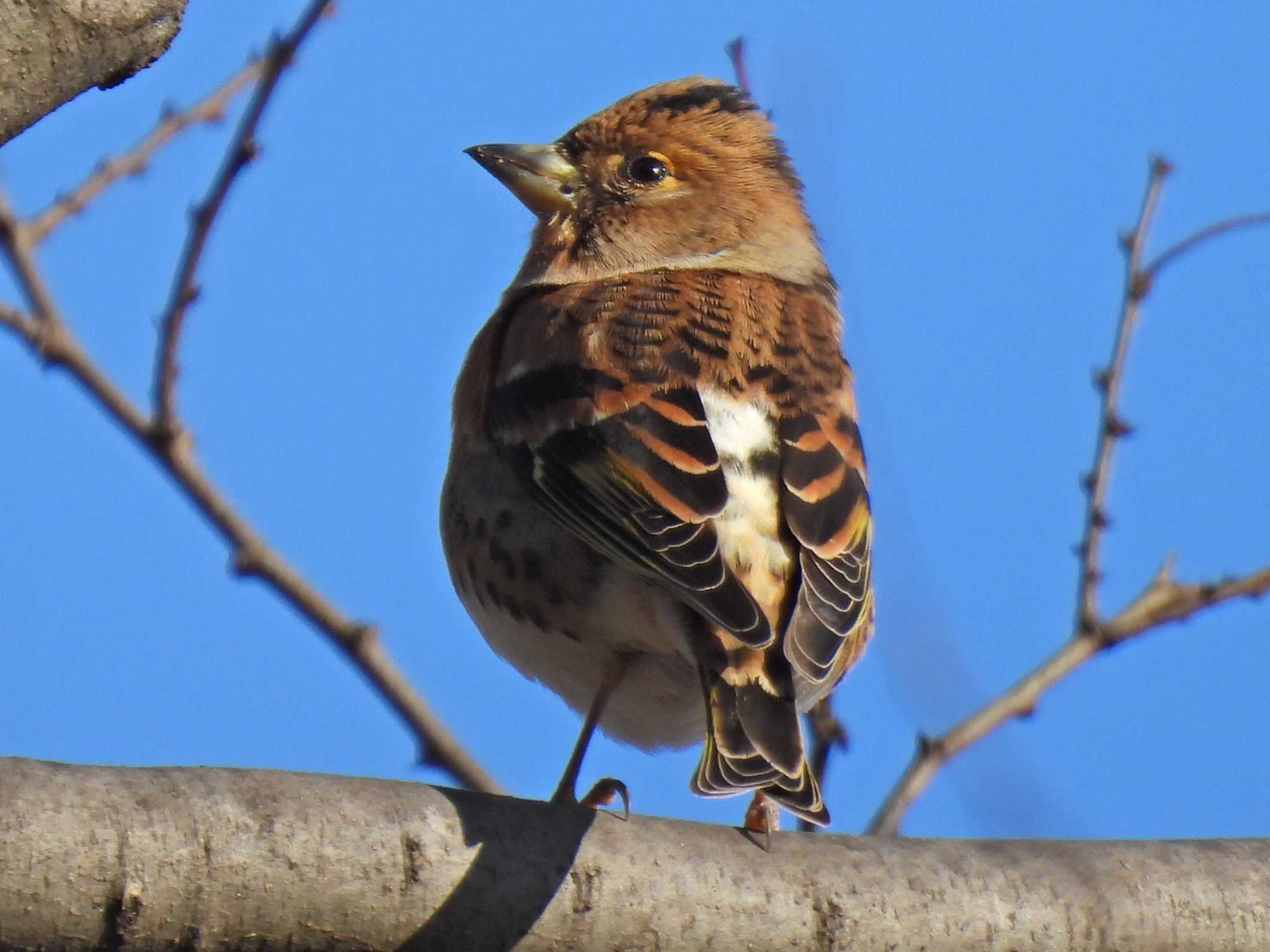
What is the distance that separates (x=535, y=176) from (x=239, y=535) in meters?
2.71

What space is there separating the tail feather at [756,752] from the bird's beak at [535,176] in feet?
8.81

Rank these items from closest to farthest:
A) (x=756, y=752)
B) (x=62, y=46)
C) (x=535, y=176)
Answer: (x=62, y=46) → (x=756, y=752) → (x=535, y=176)

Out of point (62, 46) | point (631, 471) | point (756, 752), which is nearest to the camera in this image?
point (62, 46)

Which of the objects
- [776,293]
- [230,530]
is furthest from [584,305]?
[230,530]

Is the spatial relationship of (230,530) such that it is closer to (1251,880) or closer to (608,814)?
(608,814)

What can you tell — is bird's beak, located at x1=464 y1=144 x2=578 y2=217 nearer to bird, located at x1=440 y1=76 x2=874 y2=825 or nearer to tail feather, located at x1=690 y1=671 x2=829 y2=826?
bird, located at x1=440 y1=76 x2=874 y2=825

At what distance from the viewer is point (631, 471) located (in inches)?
174

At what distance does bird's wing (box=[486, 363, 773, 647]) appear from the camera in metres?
4.06

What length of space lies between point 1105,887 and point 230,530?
2.15m

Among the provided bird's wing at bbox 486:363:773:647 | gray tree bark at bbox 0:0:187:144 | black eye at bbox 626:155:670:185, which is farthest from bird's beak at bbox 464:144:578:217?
gray tree bark at bbox 0:0:187:144

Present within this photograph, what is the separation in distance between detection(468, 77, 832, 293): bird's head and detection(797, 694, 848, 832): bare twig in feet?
6.42

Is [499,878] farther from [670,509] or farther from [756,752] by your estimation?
[670,509]

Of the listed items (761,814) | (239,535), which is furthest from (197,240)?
(761,814)

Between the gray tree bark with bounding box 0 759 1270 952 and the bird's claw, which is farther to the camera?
the bird's claw
